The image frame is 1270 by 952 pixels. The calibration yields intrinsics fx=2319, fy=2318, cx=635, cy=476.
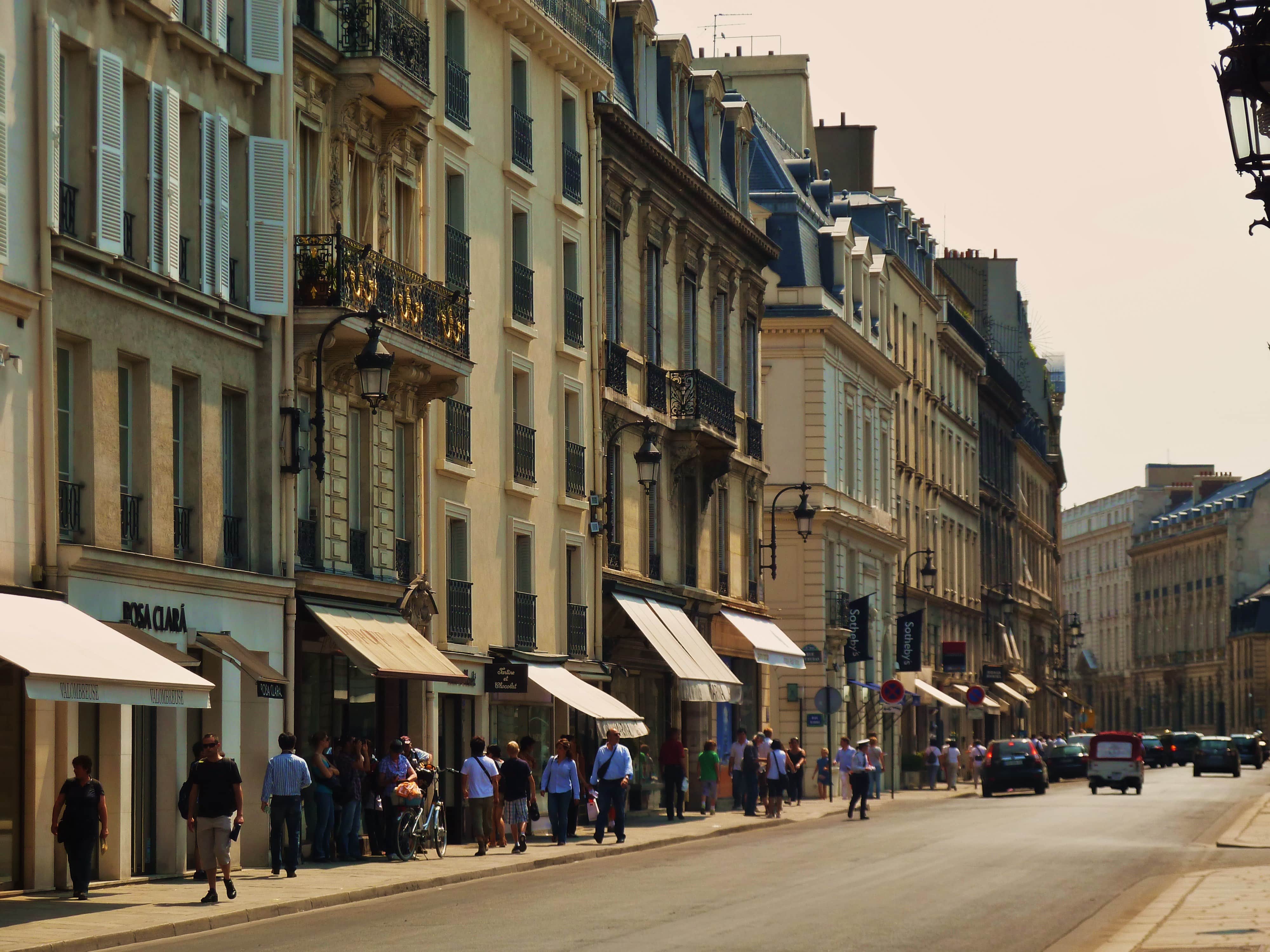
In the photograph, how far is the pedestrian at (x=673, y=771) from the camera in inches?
1688

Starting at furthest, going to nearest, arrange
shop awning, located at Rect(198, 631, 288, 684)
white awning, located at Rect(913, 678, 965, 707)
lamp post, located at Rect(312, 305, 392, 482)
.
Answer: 1. white awning, located at Rect(913, 678, 965, 707)
2. lamp post, located at Rect(312, 305, 392, 482)
3. shop awning, located at Rect(198, 631, 288, 684)

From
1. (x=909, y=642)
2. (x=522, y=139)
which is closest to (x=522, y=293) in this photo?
(x=522, y=139)

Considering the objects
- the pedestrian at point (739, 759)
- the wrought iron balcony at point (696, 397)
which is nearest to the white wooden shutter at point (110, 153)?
the wrought iron balcony at point (696, 397)

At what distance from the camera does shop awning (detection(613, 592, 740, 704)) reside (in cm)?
4291

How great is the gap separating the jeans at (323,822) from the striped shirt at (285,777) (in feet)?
8.59

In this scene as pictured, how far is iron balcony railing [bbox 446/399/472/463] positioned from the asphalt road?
6.60 metres

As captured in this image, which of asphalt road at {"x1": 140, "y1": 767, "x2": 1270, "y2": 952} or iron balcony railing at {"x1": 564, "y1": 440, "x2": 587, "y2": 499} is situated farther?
iron balcony railing at {"x1": 564, "y1": 440, "x2": 587, "y2": 499}

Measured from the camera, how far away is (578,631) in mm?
40500

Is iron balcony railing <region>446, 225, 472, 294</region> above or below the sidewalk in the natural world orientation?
above

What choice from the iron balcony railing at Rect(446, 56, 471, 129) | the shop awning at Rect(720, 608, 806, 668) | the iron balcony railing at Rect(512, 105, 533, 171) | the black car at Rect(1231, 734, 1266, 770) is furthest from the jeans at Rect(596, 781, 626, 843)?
the black car at Rect(1231, 734, 1266, 770)

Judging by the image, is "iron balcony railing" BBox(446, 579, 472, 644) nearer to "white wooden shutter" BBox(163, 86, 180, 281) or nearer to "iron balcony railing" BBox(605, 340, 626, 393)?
"iron balcony railing" BBox(605, 340, 626, 393)

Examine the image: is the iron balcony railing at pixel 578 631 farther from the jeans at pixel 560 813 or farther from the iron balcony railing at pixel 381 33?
the iron balcony railing at pixel 381 33

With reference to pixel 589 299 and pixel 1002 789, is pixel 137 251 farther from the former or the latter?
pixel 1002 789

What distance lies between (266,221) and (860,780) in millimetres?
19614
